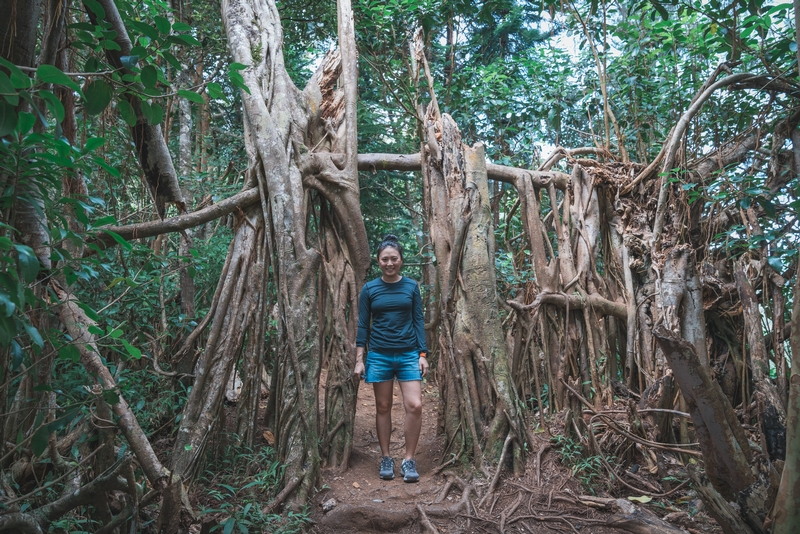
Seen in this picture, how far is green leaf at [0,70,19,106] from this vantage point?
146cm

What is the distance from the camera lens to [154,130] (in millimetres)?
3482

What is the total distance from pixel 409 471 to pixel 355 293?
5.14 feet

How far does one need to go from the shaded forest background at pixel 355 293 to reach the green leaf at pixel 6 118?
0.53 m

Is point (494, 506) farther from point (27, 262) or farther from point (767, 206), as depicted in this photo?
point (27, 262)

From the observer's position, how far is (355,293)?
5008mm

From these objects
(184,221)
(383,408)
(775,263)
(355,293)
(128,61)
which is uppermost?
(128,61)

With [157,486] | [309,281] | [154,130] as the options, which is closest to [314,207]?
[309,281]

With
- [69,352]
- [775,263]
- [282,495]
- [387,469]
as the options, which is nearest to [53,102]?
[69,352]

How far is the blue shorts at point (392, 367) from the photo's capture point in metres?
4.27

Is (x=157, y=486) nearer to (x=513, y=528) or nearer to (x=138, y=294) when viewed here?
(x=513, y=528)

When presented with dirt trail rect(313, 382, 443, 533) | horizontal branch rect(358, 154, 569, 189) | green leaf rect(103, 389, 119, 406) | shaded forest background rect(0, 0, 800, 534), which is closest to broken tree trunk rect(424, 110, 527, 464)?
shaded forest background rect(0, 0, 800, 534)

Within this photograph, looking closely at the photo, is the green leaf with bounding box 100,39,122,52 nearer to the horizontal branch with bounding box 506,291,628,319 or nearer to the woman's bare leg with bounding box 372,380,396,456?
the woman's bare leg with bounding box 372,380,396,456

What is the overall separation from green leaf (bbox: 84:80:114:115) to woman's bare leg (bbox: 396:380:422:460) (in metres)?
2.93

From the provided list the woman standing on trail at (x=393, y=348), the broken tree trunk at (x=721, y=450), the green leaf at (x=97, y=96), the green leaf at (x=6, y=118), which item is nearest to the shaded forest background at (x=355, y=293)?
the broken tree trunk at (x=721, y=450)
